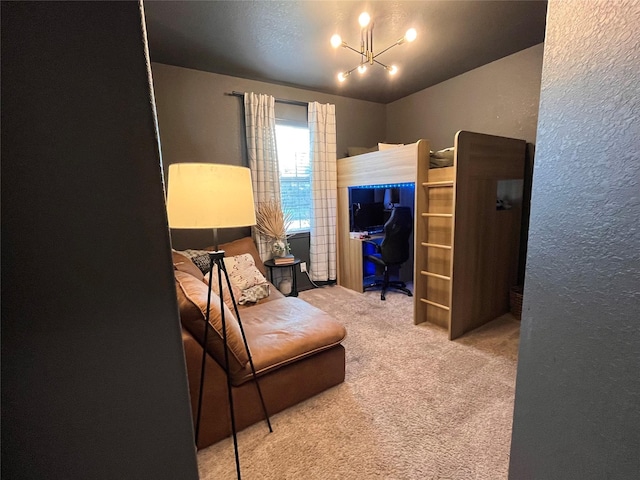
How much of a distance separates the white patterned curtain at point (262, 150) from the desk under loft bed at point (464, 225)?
1.30m

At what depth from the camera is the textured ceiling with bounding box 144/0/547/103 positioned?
84.3 inches

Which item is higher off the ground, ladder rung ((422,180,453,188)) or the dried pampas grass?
ladder rung ((422,180,453,188))

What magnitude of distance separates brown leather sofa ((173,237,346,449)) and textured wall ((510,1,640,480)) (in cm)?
115

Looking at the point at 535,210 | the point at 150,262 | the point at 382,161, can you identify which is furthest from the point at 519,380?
the point at 382,161

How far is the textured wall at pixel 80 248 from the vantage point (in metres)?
0.47

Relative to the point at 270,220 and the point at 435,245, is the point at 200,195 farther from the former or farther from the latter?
the point at 270,220

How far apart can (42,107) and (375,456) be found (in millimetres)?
1770

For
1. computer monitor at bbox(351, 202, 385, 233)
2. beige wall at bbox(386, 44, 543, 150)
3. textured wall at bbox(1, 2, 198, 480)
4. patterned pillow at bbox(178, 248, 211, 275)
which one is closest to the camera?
textured wall at bbox(1, 2, 198, 480)

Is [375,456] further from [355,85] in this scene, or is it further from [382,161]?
[355,85]

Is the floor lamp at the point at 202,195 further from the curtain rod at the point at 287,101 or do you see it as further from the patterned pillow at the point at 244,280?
the curtain rod at the point at 287,101

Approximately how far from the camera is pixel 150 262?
564 mm

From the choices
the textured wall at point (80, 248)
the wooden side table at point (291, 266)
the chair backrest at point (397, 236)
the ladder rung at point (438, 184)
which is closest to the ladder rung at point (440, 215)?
the ladder rung at point (438, 184)

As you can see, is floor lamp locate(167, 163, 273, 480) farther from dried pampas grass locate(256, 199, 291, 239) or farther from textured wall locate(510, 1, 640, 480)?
dried pampas grass locate(256, 199, 291, 239)

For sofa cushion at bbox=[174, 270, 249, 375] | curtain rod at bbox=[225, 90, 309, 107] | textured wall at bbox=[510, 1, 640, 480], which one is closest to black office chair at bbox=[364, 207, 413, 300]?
curtain rod at bbox=[225, 90, 309, 107]
